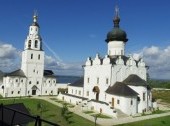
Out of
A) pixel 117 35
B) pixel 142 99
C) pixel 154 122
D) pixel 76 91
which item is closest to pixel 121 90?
pixel 142 99

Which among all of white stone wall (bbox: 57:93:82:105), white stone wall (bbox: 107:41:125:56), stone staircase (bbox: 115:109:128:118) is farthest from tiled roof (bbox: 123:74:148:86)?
white stone wall (bbox: 57:93:82:105)

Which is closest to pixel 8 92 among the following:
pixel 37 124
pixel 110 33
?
pixel 110 33

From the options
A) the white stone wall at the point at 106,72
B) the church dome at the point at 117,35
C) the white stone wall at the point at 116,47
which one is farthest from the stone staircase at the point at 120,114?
the church dome at the point at 117,35

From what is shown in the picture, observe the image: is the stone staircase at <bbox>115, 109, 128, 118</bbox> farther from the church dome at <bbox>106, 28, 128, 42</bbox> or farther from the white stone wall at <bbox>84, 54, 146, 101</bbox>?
the church dome at <bbox>106, 28, 128, 42</bbox>

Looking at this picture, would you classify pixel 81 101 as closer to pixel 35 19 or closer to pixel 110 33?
pixel 110 33

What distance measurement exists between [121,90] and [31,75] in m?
24.4

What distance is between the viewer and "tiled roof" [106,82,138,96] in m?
33.3

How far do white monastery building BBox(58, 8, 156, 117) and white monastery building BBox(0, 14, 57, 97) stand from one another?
10.3 metres

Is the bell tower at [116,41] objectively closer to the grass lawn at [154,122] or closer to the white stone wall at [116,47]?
the white stone wall at [116,47]

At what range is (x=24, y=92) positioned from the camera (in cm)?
5122

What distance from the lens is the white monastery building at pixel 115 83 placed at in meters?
33.6

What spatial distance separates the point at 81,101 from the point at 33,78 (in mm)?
16399

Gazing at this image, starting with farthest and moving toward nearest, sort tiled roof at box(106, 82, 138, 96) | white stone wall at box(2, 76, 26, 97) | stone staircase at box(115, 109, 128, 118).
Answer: white stone wall at box(2, 76, 26, 97) → tiled roof at box(106, 82, 138, 96) → stone staircase at box(115, 109, 128, 118)

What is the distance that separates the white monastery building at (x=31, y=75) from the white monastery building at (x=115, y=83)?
10341 millimetres
